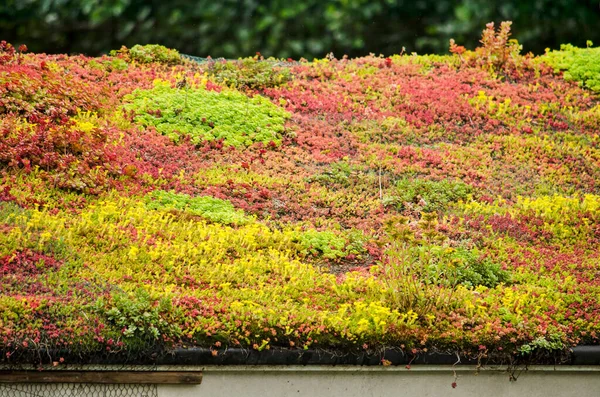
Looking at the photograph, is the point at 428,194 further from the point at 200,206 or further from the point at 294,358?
the point at 294,358

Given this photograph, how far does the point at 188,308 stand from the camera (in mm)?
8047

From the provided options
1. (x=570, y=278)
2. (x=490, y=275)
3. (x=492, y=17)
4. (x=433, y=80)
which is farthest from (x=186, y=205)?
(x=492, y=17)

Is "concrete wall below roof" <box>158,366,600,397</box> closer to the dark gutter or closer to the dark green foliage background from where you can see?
the dark gutter

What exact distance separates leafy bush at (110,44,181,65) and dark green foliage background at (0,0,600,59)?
119 cm

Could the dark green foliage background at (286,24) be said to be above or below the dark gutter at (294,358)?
above

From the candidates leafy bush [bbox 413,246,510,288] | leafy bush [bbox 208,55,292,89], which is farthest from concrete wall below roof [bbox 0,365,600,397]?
leafy bush [bbox 208,55,292,89]

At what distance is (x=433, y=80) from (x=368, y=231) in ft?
17.8

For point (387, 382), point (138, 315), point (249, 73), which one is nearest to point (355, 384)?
point (387, 382)

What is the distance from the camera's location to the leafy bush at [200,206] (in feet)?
33.9

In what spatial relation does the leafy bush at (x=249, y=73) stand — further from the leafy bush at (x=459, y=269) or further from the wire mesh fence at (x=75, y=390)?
the wire mesh fence at (x=75, y=390)

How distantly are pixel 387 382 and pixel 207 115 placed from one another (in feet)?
19.8

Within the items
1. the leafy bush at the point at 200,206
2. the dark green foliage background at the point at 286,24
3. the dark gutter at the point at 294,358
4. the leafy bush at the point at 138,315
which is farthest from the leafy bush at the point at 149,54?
the dark gutter at the point at 294,358

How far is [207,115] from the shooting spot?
1296 centimetres

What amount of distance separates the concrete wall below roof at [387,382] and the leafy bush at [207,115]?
5.15 m
